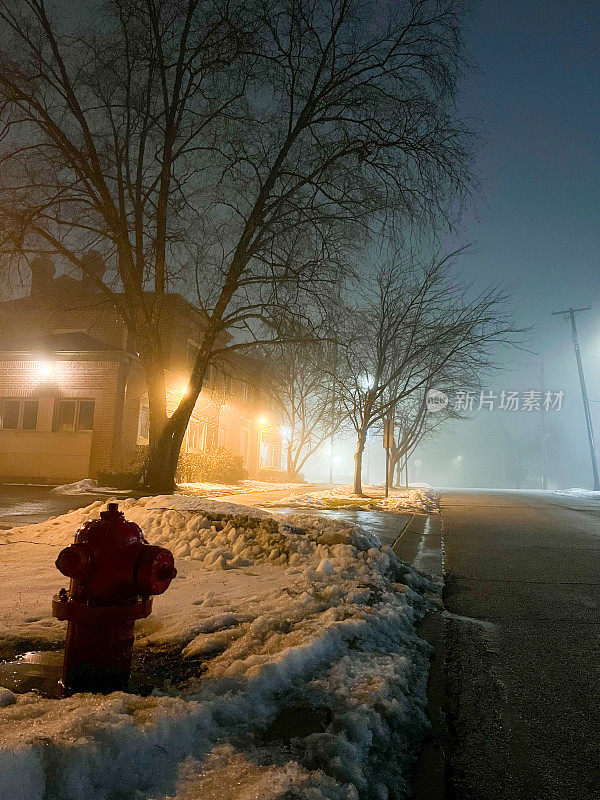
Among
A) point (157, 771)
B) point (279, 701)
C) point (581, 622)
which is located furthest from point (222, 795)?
point (581, 622)

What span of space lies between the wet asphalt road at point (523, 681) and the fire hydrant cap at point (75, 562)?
57.7 inches

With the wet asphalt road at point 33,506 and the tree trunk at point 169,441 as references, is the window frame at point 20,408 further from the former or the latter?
the tree trunk at point 169,441

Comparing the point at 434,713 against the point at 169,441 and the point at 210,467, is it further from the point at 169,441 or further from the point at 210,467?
the point at 210,467

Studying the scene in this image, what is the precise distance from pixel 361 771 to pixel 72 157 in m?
13.4

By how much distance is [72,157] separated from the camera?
40.4ft

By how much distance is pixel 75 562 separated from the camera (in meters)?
2.14

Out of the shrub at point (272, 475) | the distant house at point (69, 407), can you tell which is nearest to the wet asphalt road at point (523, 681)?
the distant house at point (69, 407)

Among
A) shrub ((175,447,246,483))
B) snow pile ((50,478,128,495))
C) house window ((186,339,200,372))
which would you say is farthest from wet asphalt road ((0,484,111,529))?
house window ((186,339,200,372))

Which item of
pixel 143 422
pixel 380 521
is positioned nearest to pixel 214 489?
pixel 143 422

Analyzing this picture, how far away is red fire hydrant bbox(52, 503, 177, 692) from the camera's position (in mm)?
2166

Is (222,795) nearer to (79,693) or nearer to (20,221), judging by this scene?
(79,693)

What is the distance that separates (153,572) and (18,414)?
2153 centimetres

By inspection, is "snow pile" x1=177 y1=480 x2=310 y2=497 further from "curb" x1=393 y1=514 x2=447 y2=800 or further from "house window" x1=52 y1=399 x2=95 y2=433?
"curb" x1=393 y1=514 x2=447 y2=800

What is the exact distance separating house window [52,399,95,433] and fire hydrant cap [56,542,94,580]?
19.7 meters
